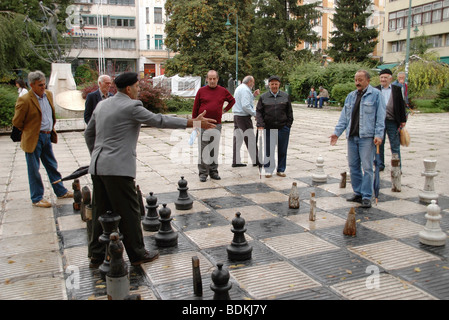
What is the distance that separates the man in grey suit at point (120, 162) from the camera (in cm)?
417

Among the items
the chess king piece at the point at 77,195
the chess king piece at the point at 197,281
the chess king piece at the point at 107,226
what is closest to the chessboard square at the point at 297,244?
the chess king piece at the point at 197,281

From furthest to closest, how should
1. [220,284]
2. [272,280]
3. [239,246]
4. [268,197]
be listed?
[268,197]
[239,246]
[272,280]
[220,284]

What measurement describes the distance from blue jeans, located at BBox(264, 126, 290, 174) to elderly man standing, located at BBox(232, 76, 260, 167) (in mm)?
713

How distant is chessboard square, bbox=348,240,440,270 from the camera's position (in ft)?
14.4

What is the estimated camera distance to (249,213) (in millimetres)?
6195

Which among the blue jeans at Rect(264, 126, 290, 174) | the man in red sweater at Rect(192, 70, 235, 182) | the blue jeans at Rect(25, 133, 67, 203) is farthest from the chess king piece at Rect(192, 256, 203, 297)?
the blue jeans at Rect(264, 126, 290, 174)

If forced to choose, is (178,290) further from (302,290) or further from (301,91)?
(301,91)

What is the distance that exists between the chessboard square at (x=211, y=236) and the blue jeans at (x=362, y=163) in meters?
2.28

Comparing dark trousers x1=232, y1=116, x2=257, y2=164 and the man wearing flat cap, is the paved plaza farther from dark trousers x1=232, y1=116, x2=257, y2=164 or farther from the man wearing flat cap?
the man wearing flat cap

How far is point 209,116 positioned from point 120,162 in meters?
4.21

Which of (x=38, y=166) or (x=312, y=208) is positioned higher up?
(x=38, y=166)

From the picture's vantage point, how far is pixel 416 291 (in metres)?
3.79

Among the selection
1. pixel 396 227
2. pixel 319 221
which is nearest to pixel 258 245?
pixel 319 221

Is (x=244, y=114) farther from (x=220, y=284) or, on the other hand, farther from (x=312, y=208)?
(x=220, y=284)
